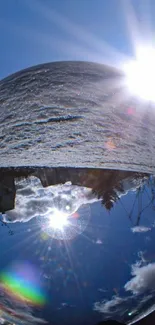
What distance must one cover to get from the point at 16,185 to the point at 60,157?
1.29ft

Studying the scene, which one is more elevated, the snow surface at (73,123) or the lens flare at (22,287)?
the snow surface at (73,123)

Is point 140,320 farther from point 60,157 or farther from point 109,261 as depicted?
point 60,157

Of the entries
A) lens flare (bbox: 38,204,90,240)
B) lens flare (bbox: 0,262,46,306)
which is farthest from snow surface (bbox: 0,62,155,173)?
lens flare (bbox: 0,262,46,306)

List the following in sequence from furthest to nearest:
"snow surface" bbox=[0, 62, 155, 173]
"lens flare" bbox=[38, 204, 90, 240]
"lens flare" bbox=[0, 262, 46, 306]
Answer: "snow surface" bbox=[0, 62, 155, 173]
"lens flare" bbox=[38, 204, 90, 240]
"lens flare" bbox=[0, 262, 46, 306]

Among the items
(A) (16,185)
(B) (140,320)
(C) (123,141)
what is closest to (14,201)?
(A) (16,185)

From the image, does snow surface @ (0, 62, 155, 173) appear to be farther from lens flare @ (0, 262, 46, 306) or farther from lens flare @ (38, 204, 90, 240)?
A: lens flare @ (0, 262, 46, 306)

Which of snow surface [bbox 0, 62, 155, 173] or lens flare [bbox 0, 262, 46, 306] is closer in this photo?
lens flare [bbox 0, 262, 46, 306]

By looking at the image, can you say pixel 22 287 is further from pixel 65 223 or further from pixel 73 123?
pixel 73 123

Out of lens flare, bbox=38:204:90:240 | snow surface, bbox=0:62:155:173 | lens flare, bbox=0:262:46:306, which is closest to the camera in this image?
lens flare, bbox=0:262:46:306

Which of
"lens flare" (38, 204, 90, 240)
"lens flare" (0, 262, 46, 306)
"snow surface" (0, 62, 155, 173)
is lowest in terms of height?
"lens flare" (0, 262, 46, 306)

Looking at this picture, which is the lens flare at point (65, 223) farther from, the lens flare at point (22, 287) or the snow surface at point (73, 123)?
the snow surface at point (73, 123)

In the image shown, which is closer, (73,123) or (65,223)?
(65,223)

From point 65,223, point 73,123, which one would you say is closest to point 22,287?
point 65,223

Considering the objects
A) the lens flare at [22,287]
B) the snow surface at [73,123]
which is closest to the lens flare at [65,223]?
the lens flare at [22,287]
